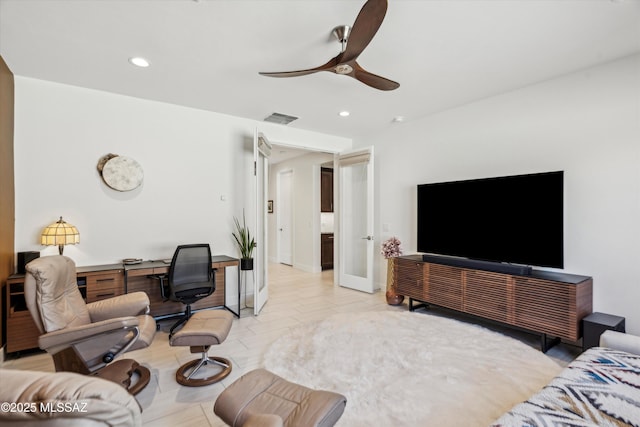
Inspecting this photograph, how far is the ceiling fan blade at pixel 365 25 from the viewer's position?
5.59ft

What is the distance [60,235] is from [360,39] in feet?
11.0

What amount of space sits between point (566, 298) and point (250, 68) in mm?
3627

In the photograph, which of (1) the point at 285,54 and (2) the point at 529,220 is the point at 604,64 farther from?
(1) the point at 285,54

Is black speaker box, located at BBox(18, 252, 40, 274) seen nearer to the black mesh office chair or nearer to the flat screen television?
the black mesh office chair

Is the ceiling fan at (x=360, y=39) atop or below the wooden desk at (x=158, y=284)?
atop

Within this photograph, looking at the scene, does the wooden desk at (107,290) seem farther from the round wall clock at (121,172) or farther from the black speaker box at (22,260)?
the round wall clock at (121,172)

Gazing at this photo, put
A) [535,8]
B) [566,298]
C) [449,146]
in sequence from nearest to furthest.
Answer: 1. [535,8]
2. [566,298]
3. [449,146]

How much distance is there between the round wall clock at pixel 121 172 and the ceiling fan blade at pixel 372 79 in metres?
2.88

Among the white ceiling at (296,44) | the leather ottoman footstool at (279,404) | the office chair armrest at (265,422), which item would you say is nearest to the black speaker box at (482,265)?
the white ceiling at (296,44)

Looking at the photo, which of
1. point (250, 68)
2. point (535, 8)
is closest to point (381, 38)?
point (535, 8)

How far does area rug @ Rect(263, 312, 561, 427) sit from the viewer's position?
202 centimetres

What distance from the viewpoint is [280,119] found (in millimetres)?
4637

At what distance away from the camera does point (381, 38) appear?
2500mm

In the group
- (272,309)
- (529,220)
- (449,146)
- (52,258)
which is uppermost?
(449,146)
